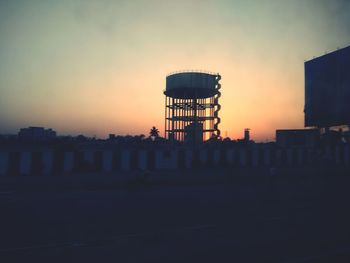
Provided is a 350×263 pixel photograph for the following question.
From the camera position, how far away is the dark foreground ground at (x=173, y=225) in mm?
A: 6570

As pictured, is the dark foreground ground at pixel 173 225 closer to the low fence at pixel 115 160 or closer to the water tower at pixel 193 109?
the low fence at pixel 115 160

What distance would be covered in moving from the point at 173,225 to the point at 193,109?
47.7 metres

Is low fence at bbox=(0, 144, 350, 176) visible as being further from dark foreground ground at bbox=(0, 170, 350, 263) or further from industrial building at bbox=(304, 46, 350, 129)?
industrial building at bbox=(304, 46, 350, 129)

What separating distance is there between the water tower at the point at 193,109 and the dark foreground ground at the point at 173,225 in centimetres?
3906

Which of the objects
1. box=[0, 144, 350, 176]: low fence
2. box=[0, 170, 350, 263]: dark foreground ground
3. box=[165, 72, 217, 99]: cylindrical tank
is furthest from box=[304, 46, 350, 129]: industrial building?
box=[0, 170, 350, 263]: dark foreground ground

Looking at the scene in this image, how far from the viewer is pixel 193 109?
5594 cm

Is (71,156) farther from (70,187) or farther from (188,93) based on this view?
(188,93)

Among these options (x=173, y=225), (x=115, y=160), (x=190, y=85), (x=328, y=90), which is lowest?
(x=173, y=225)

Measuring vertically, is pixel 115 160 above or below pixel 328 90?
below

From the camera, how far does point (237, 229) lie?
27.9ft

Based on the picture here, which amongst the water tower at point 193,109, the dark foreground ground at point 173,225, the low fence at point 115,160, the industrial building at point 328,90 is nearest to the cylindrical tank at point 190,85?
the water tower at point 193,109

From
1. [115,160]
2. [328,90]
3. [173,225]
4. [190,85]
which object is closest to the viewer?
[173,225]

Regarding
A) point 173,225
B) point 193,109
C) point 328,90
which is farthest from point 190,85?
point 173,225

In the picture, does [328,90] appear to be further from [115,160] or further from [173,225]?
[173,225]
